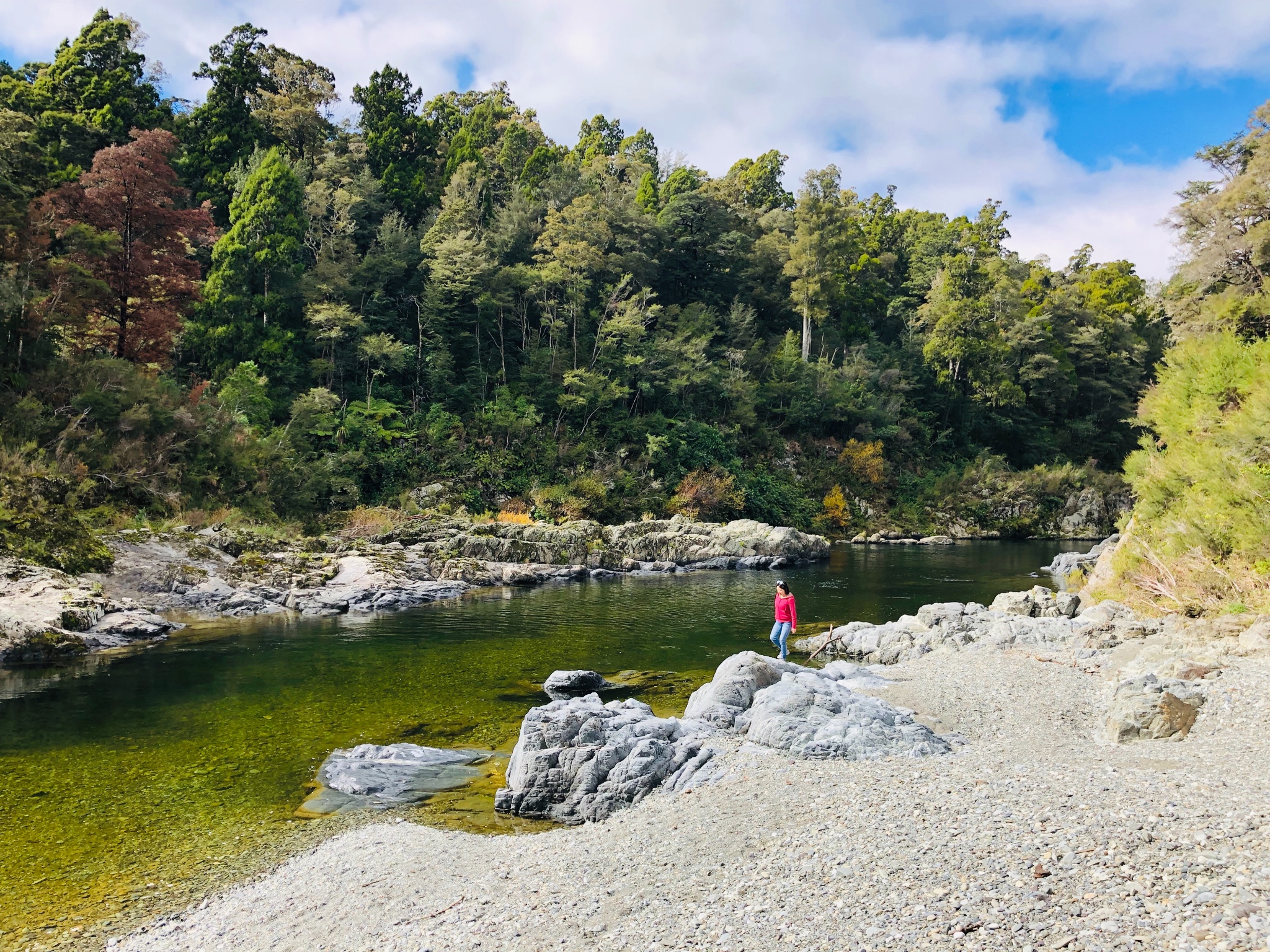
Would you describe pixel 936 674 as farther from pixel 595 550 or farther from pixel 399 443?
pixel 399 443

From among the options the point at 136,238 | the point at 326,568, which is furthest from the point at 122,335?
the point at 326,568

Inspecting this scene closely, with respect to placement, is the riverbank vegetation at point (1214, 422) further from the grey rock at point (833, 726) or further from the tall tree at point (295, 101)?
the tall tree at point (295, 101)

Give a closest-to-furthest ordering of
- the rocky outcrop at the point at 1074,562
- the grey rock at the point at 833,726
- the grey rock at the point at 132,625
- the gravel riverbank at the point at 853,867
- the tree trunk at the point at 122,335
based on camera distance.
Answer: the gravel riverbank at the point at 853,867 → the grey rock at the point at 833,726 → the grey rock at the point at 132,625 → the tree trunk at the point at 122,335 → the rocky outcrop at the point at 1074,562

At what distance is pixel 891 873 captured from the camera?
539 centimetres

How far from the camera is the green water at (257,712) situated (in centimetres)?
741

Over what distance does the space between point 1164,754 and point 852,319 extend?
58959 millimetres

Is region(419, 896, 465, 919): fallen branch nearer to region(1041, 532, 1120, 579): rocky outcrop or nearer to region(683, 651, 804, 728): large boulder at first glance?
region(683, 651, 804, 728): large boulder

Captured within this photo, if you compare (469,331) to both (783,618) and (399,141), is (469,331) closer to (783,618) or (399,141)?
(399,141)

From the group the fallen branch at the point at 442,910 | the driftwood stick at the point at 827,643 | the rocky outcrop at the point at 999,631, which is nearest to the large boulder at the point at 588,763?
the fallen branch at the point at 442,910

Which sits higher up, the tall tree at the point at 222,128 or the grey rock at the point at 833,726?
the tall tree at the point at 222,128

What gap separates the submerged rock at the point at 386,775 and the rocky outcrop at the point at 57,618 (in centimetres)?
941

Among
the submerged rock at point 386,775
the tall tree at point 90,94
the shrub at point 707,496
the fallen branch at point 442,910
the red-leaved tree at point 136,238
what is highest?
the tall tree at point 90,94

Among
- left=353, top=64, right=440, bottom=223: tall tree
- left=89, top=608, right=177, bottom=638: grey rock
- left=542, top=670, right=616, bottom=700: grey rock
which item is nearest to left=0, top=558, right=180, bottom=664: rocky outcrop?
left=89, top=608, right=177, bottom=638: grey rock

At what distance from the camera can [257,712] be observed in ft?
40.4
